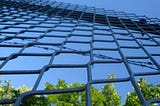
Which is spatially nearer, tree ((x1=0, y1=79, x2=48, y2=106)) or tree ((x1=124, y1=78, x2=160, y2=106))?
tree ((x1=0, y1=79, x2=48, y2=106))

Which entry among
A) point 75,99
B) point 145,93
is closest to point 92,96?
point 75,99

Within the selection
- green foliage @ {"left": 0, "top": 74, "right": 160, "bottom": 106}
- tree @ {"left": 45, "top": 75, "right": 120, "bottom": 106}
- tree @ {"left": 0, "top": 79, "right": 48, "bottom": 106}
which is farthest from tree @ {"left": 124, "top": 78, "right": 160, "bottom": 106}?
tree @ {"left": 0, "top": 79, "right": 48, "bottom": 106}

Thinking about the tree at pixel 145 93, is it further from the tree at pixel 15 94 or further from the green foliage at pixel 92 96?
the tree at pixel 15 94

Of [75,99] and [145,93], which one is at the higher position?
[145,93]

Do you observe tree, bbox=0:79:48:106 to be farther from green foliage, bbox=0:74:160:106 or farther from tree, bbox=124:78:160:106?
tree, bbox=124:78:160:106

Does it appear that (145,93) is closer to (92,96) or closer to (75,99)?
(92,96)

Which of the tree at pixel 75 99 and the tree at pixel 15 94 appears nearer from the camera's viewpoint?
the tree at pixel 15 94

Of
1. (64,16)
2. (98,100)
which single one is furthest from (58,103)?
(64,16)

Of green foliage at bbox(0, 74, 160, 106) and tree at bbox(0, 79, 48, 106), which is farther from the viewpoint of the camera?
green foliage at bbox(0, 74, 160, 106)

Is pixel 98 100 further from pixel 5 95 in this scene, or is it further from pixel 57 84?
pixel 5 95

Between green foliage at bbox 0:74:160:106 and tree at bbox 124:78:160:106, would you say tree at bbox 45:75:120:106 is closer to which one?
green foliage at bbox 0:74:160:106

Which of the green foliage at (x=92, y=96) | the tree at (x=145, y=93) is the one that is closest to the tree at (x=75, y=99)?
the green foliage at (x=92, y=96)

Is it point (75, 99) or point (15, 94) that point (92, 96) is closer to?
point (75, 99)

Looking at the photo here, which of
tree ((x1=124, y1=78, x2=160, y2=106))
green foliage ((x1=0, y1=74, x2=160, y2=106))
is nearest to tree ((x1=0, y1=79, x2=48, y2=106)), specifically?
green foliage ((x1=0, y1=74, x2=160, y2=106))
